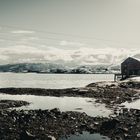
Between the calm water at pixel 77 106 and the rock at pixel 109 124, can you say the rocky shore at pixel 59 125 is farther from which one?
the calm water at pixel 77 106

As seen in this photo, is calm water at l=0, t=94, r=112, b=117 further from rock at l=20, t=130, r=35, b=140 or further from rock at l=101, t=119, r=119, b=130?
rock at l=20, t=130, r=35, b=140

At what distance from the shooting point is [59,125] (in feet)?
81.6

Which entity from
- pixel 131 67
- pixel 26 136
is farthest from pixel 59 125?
pixel 131 67

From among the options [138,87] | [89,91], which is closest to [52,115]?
[89,91]

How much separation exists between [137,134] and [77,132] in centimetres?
416

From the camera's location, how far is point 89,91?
2302 inches

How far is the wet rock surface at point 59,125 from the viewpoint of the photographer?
2134cm

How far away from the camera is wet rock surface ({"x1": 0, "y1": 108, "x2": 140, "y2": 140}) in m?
21.3

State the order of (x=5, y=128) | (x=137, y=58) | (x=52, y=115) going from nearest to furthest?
(x=5, y=128), (x=52, y=115), (x=137, y=58)

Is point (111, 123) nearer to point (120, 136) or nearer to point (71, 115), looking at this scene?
point (120, 136)

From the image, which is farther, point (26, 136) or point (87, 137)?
point (87, 137)

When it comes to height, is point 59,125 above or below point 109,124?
below

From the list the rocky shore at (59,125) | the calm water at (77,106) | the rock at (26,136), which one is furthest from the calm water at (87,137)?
the calm water at (77,106)

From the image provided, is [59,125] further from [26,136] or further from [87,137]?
[26,136]
